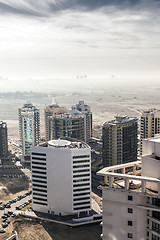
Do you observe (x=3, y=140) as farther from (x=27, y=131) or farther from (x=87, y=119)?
(x=87, y=119)

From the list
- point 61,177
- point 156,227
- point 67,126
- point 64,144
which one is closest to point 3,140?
point 67,126

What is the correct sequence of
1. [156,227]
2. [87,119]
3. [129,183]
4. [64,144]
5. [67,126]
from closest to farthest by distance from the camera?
1. [156,227]
2. [129,183]
3. [64,144]
4. [67,126]
5. [87,119]

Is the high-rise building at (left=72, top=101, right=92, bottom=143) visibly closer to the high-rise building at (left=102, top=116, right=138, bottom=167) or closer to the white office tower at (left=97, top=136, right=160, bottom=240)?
the high-rise building at (left=102, top=116, right=138, bottom=167)

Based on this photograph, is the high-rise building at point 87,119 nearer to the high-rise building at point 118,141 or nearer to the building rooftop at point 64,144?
Answer: the high-rise building at point 118,141

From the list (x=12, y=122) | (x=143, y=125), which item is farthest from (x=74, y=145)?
(x=12, y=122)

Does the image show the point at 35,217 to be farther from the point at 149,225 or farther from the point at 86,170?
the point at 149,225

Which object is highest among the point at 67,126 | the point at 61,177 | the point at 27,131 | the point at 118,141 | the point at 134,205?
the point at 134,205
